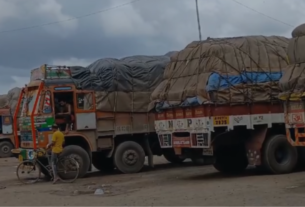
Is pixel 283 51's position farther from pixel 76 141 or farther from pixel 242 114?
pixel 76 141

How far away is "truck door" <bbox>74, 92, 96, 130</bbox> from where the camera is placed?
1800 centimetres

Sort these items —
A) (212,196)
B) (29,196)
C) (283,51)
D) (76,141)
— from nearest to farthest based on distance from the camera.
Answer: (212,196)
(29,196)
(283,51)
(76,141)

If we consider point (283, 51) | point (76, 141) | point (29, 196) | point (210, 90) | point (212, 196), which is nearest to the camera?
point (212, 196)

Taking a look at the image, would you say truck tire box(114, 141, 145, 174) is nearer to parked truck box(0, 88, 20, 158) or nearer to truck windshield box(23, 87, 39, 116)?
truck windshield box(23, 87, 39, 116)

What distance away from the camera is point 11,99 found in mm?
31828

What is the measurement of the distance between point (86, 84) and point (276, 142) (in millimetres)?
6167

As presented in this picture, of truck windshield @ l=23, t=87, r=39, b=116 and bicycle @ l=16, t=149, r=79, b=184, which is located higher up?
truck windshield @ l=23, t=87, r=39, b=116

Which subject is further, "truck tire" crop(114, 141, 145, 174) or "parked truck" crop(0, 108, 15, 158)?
"parked truck" crop(0, 108, 15, 158)

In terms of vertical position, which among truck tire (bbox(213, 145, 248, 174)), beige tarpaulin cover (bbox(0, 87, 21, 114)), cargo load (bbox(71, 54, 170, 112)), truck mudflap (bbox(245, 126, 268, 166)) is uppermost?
beige tarpaulin cover (bbox(0, 87, 21, 114))

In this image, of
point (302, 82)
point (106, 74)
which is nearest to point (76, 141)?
point (106, 74)

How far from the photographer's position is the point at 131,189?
14688 mm

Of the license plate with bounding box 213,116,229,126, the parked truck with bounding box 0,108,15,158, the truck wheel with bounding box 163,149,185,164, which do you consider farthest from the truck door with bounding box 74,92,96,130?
the parked truck with bounding box 0,108,15,158

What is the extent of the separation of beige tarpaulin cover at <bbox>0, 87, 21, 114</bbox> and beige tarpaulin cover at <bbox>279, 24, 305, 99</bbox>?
64.7ft

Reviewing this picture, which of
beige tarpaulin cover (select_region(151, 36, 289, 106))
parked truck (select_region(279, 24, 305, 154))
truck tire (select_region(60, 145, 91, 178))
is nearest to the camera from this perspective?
parked truck (select_region(279, 24, 305, 154))
